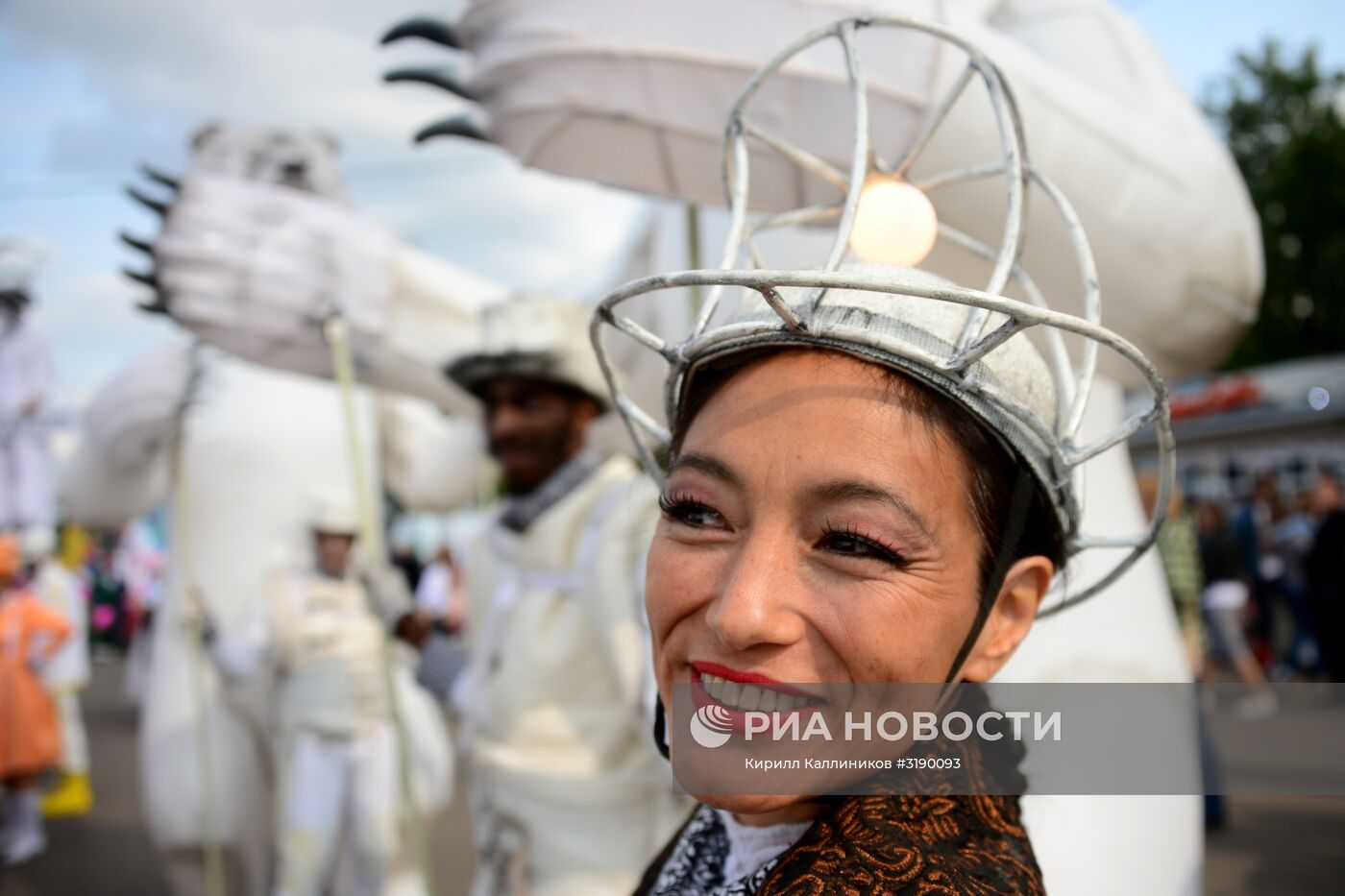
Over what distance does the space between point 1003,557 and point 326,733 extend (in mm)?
3206

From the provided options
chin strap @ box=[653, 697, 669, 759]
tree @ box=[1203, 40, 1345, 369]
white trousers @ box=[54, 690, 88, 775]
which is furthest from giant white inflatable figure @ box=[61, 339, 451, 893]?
tree @ box=[1203, 40, 1345, 369]

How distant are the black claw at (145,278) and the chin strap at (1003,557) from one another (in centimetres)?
220

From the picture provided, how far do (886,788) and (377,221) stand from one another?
238 centimetres

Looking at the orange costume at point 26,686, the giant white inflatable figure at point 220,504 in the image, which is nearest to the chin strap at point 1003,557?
the giant white inflatable figure at point 220,504

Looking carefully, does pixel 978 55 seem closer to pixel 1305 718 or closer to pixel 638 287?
pixel 638 287

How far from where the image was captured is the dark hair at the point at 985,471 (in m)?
0.93

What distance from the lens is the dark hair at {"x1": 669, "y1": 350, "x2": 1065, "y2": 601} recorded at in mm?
930

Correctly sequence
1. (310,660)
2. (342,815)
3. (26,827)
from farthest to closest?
(26,827)
(310,660)
(342,815)

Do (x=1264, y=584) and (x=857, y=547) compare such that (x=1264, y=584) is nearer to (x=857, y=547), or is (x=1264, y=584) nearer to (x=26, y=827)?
(x=26, y=827)

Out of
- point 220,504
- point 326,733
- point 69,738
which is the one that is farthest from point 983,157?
point 69,738

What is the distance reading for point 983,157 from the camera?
1.46 m

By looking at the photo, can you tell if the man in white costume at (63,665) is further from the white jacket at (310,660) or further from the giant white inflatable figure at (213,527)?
the white jacket at (310,660)

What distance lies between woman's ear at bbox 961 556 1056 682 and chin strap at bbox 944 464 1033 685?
1 centimetres

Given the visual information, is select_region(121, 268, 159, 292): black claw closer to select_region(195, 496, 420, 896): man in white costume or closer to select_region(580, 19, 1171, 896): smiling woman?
select_region(195, 496, 420, 896): man in white costume
